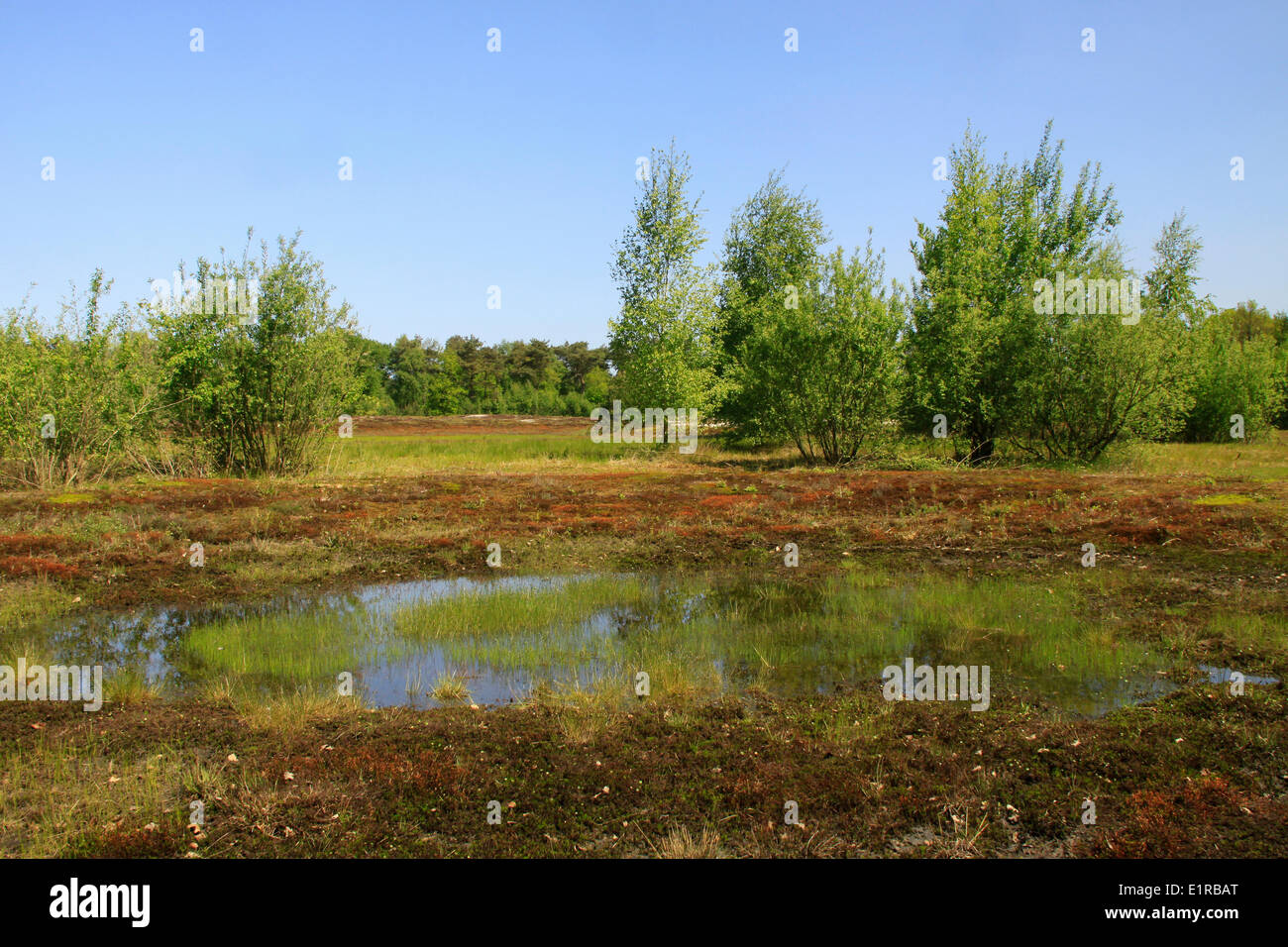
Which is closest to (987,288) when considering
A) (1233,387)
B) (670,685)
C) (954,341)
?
(954,341)

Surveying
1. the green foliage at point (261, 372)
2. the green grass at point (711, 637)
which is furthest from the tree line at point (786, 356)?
the green grass at point (711, 637)

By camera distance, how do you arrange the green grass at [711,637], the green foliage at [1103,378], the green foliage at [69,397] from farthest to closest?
1. the green foliage at [1103,378]
2. the green foliage at [69,397]
3. the green grass at [711,637]

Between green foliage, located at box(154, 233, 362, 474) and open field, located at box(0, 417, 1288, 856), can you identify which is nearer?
open field, located at box(0, 417, 1288, 856)

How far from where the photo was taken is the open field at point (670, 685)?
4992 mm

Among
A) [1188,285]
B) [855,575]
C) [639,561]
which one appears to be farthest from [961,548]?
[1188,285]

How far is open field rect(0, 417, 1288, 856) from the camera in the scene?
4.99 meters

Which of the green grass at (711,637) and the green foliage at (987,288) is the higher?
the green foliage at (987,288)

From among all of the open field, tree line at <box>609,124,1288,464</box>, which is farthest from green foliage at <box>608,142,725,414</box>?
the open field

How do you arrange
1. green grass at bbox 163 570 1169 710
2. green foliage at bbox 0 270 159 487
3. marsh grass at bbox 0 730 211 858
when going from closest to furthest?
marsh grass at bbox 0 730 211 858 → green grass at bbox 163 570 1169 710 → green foliage at bbox 0 270 159 487

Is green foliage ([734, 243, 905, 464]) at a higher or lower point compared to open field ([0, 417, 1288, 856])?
higher

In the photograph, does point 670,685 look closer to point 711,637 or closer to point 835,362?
point 711,637

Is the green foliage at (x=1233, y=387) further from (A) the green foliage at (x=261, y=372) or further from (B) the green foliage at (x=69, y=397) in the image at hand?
(B) the green foliage at (x=69, y=397)

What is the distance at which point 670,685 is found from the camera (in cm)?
758

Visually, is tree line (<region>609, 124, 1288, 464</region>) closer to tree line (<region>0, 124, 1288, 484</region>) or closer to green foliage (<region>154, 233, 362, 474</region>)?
tree line (<region>0, 124, 1288, 484</region>)
